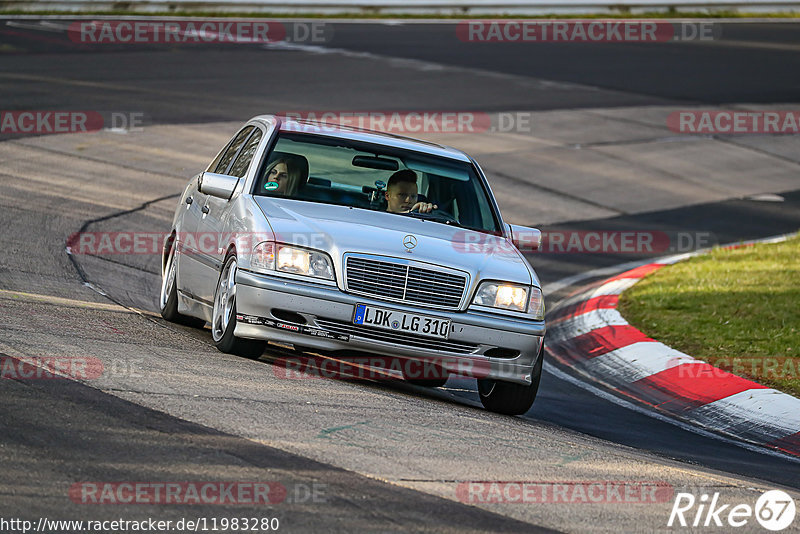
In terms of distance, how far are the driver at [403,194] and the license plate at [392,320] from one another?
133 centimetres

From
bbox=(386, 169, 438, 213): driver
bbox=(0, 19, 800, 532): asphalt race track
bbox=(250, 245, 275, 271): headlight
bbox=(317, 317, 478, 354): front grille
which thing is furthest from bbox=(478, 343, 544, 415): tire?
bbox=(250, 245, 275, 271): headlight

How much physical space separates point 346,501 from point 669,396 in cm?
480

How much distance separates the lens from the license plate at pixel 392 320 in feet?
24.2

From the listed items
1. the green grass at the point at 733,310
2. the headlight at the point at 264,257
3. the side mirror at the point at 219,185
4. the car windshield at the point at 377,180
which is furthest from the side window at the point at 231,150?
the green grass at the point at 733,310

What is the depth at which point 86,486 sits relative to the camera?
4887 millimetres

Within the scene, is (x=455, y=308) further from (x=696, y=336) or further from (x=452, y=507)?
(x=696, y=336)

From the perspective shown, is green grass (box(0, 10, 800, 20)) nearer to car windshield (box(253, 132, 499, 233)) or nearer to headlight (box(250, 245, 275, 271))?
car windshield (box(253, 132, 499, 233))

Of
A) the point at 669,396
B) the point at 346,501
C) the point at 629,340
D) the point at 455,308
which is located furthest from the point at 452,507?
the point at 629,340

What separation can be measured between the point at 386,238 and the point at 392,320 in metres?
0.57

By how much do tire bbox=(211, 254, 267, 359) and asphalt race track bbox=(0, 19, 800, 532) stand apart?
0.19 metres

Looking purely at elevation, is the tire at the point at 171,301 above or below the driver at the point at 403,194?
below

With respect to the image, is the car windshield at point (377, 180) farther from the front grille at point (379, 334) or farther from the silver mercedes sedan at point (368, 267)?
the front grille at point (379, 334)

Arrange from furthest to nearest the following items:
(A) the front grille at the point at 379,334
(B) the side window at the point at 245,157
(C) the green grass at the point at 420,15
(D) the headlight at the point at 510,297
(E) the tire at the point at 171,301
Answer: (C) the green grass at the point at 420,15, (E) the tire at the point at 171,301, (B) the side window at the point at 245,157, (D) the headlight at the point at 510,297, (A) the front grille at the point at 379,334

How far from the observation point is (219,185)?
845 centimetres
